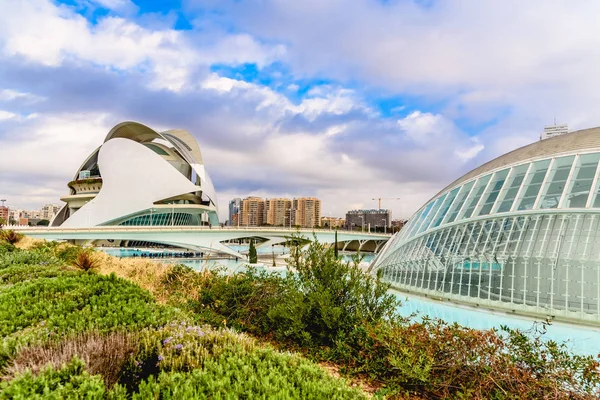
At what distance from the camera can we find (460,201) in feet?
46.3

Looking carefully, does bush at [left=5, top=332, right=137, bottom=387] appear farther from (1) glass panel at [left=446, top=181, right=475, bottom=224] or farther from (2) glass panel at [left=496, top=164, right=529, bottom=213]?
(1) glass panel at [left=446, top=181, right=475, bottom=224]

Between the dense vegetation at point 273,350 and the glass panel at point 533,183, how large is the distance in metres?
8.12

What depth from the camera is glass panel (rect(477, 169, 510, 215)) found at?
12423 millimetres

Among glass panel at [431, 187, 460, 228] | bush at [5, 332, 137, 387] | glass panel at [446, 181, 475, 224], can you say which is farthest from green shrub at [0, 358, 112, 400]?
glass panel at [431, 187, 460, 228]

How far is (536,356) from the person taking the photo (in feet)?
12.7

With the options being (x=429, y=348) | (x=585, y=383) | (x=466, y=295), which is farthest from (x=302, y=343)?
(x=466, y=295)

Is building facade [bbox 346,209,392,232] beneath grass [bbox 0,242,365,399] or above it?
above

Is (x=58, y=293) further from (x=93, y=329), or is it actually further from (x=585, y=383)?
(x=585, y=383)

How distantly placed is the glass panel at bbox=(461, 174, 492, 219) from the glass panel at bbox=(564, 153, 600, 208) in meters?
2.93

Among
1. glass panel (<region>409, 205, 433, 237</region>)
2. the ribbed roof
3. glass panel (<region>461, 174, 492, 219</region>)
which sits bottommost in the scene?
glass panel (<region>409, 205, 433, 237</region>)

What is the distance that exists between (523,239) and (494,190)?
9.23 feet

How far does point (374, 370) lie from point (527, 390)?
1.73 meters

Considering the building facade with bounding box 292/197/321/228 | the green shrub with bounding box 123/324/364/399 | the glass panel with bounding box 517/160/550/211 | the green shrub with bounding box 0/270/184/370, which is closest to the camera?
the green shrub with bounding box 123/324/364/399

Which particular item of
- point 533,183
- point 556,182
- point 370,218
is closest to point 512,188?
point 533,183
